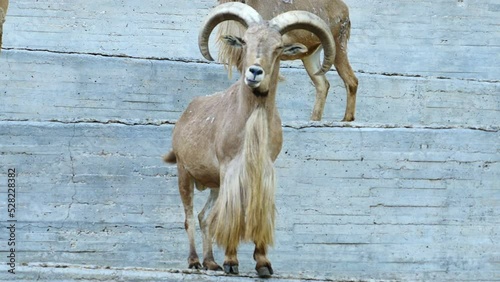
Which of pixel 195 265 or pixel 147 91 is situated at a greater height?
pixel 147 91

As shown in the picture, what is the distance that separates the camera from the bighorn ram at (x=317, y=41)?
33.7ft

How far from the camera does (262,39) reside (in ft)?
26.0

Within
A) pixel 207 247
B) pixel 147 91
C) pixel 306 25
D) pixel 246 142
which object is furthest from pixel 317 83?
pixel 246 142

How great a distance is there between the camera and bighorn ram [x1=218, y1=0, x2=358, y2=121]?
10.3 m

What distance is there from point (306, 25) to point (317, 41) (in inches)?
81.2

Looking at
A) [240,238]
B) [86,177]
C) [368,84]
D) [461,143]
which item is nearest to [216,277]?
[240,238]

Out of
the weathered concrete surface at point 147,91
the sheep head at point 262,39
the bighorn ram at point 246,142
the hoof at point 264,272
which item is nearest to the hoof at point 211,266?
the bighorn ram at point 246,142

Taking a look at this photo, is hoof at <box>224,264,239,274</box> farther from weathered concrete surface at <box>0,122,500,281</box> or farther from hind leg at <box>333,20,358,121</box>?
hind leg at <box>333,20,358,121</box>

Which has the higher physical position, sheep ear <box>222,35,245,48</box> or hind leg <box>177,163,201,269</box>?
sheep ear <box>222,35,245,48</box>

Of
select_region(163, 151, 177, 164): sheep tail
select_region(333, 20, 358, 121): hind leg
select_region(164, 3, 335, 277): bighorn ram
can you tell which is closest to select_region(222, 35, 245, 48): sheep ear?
select_region(164, 3, 335, 277): bighorn ram

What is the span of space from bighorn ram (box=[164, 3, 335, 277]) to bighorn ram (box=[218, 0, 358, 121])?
1715 mm

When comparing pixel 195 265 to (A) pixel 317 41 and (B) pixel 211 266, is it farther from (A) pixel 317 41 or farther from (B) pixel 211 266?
(A) pixel 317 41

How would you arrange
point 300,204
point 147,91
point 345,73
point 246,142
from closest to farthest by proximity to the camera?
point 246,142 → point 300,204 → point 345,73 → point 147,91

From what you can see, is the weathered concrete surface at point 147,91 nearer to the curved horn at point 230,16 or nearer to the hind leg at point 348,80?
the hind leg at point 348,80
